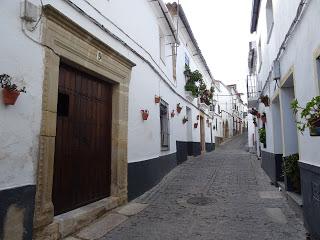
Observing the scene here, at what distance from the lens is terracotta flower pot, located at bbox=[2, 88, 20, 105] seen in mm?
3521

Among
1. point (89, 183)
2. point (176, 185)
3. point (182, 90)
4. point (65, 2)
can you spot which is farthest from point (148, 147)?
point (182, 90)

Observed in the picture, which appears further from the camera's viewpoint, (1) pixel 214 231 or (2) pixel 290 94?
(2) pixel 290 94

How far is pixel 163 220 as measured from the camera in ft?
18.4

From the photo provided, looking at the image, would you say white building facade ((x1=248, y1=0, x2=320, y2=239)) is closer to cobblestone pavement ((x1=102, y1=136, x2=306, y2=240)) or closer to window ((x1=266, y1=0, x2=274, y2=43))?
cobblestone pavement ((x1=102, y1=136, x2=306, y2=240))

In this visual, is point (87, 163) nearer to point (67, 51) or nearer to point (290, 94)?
point (67, 51)

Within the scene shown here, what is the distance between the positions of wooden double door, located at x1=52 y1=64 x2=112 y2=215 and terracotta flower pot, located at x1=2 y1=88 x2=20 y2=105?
131cm

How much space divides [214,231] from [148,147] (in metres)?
3.52

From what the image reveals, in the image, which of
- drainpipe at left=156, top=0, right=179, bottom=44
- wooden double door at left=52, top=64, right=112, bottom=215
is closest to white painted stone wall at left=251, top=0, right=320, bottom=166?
wooden double door at left=52, top=64, right=112, bottom=215

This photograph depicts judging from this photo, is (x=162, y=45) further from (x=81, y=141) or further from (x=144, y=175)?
(x=81, y=141)

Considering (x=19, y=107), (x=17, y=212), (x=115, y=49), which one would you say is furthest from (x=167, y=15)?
(x=17, y=212)

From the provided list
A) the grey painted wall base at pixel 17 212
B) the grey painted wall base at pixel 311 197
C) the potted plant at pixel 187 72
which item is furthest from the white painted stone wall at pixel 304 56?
the potted plant at pixel 187 72

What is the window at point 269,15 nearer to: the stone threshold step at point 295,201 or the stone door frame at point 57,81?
the stone threshold step at point 295,201

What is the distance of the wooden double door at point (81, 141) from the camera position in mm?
4945

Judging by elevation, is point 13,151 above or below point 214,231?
above
